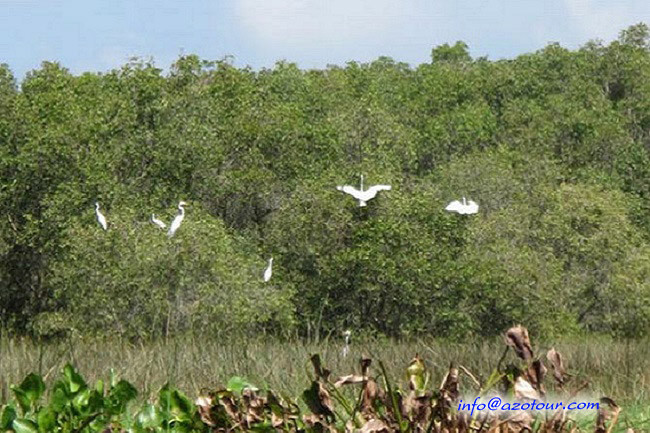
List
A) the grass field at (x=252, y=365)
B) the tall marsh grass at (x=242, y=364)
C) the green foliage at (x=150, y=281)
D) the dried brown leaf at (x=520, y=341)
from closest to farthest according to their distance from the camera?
the dried brown leaf at (x=520, y=341)
the grass field at (x=252, y=365)
the tall marsh grass at (x=242, y=364)
the green foliage at (x=150, y=281)

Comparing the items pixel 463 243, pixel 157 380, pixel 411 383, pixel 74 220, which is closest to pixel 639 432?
pixel 411 383

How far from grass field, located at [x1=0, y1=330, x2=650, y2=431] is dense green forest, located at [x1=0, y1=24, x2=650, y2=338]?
A: 1338 centimetres

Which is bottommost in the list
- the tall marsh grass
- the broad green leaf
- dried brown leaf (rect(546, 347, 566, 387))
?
the tall marsh grass

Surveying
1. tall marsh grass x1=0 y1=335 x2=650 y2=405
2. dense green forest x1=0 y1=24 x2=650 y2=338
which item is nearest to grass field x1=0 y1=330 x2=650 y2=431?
tall marsh grass x1=0 y1=335 x2=650 y2=405

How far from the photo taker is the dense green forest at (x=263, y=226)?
24953mm

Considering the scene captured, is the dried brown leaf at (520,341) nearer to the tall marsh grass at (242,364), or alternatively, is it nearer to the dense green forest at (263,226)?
the tall marsh grass at (242,364)

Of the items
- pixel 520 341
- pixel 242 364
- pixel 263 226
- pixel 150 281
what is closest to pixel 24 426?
pixel 520 341

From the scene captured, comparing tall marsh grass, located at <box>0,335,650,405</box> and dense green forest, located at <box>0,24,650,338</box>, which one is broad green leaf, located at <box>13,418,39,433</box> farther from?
dense green forest, located at <box>0,24,650,338</box>

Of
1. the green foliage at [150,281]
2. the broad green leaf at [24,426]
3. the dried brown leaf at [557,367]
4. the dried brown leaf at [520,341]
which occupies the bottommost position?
the green foliage at [150,281]

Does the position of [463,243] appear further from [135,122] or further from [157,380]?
[157,380]

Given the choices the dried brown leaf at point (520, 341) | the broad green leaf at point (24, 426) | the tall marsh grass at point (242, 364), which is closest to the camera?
the dried brown leaf at point (520, 341)

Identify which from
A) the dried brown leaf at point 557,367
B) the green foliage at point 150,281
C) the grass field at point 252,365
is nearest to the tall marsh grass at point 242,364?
the grass field at point 252,365

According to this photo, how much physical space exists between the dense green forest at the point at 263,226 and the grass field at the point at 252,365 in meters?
13.4

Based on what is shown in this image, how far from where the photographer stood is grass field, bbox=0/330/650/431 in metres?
6.38
